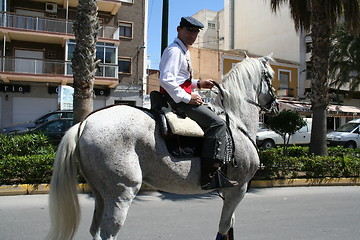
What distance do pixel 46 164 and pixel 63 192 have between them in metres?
4.89

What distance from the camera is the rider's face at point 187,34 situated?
303 cm

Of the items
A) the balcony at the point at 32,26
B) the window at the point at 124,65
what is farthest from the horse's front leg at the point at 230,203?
the window at the point at 124,65

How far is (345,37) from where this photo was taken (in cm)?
2105

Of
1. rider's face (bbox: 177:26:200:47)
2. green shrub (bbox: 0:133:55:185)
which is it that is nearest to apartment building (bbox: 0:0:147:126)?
green shrub (bbox: 0:133:55:185)

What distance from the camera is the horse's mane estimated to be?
10.6 feet

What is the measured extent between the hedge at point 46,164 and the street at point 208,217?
63 centimetres

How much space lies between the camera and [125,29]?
26.4m

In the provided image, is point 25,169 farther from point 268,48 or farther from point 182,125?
point 268,48

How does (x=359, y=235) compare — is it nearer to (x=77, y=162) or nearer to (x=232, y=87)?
(x=232, y=87)

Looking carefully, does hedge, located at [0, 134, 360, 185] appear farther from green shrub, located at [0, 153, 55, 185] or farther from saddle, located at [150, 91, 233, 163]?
saddle, located at [150, 91, 233, 163]

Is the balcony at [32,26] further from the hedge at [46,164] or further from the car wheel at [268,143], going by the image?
the hedge at [46,164]

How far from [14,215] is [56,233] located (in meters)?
3.14

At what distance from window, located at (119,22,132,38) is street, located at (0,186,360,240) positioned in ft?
71.1

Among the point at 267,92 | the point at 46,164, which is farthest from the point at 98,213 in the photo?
the point at 46,164
